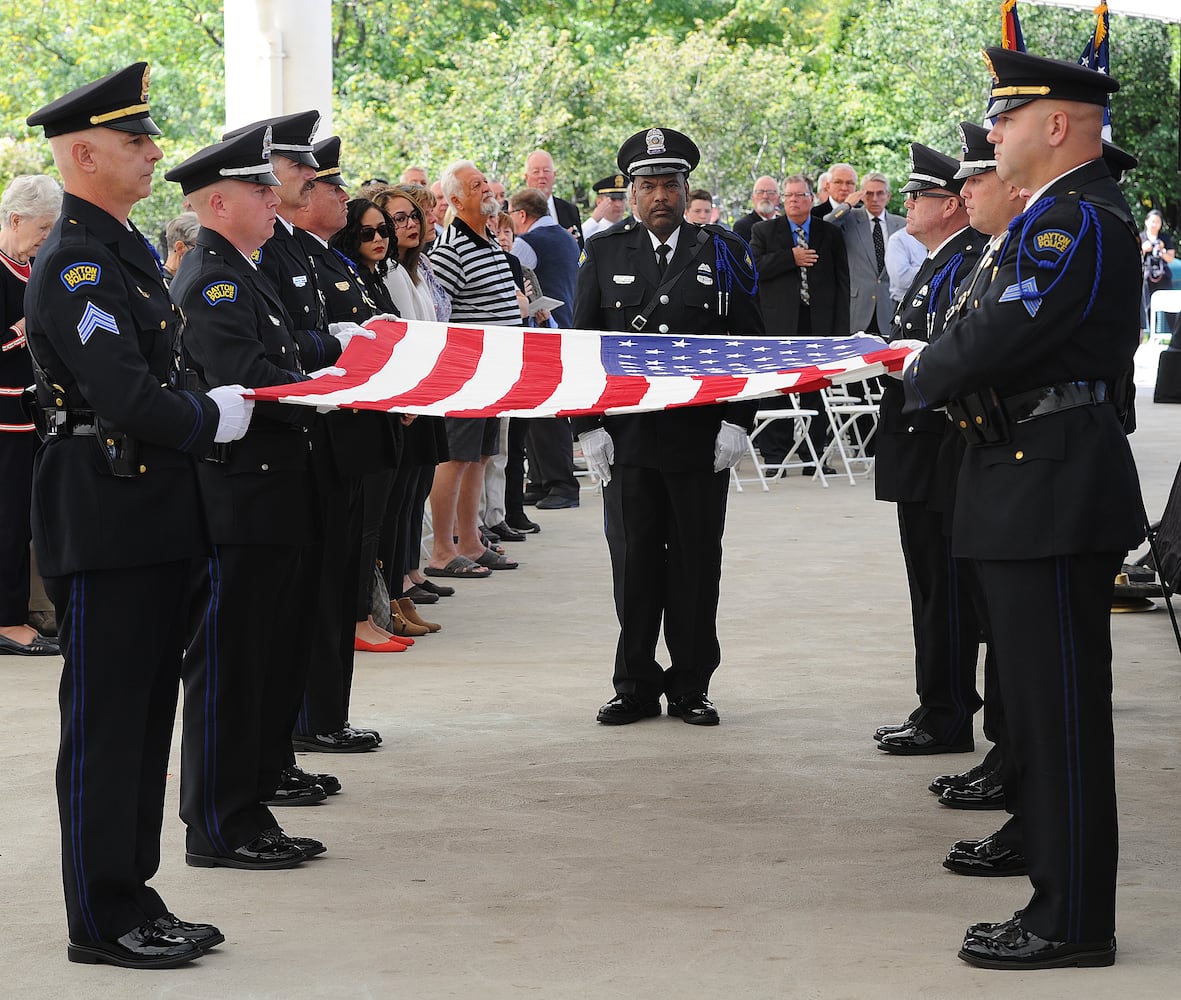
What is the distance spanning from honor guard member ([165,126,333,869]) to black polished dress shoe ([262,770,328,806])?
0.50m

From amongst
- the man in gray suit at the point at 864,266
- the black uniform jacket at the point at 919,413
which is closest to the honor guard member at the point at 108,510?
the black uniform jacket at the point at 919,413

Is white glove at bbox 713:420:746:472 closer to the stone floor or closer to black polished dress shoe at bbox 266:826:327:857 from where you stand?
the stone floor

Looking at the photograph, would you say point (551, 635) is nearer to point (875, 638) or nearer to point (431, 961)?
point (875, 638)

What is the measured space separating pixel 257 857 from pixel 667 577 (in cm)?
228

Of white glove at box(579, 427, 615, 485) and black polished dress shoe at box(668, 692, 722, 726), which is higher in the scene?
white glove at box(579, 427, 615, 485)

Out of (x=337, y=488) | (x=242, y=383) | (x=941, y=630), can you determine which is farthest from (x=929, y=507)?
(x=242, y=383)

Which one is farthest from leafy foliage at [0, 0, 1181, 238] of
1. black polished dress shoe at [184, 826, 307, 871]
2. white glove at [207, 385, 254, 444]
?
white glove at [207, 385, 254, 444]

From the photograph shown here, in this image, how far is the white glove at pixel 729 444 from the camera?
6.27m

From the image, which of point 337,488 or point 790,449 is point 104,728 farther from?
point 790,449

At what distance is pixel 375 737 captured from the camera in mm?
6062

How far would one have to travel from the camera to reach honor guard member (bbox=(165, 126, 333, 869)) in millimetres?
4695

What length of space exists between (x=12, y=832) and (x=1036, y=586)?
Result: 2.99m

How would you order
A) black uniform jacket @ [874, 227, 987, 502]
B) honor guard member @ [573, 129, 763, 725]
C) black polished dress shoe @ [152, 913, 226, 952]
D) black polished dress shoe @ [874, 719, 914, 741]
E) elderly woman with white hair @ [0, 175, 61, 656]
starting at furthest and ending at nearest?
elderly woman with white hair @ [0, 175, 61, 656] < honor guard member @ [573, 129, 763, 725] < black polished dress shoe @ [874, 719, 914, 741] < black uniform jacket @ [874, 227, 987, 502] < black polished dress shoe @ [152, 913, 226, 952]

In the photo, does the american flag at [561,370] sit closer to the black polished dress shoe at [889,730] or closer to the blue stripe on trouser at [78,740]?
the blue stripe on trouser at [78,740]
